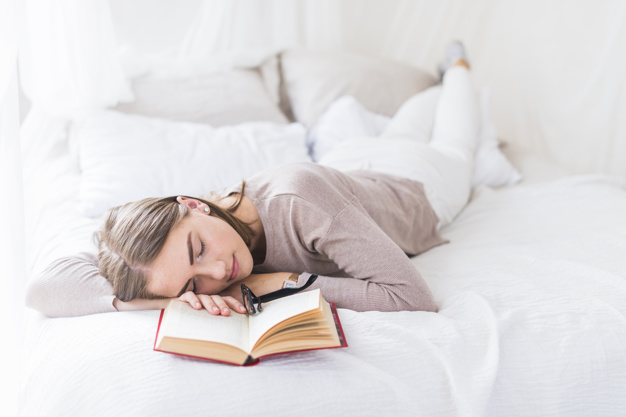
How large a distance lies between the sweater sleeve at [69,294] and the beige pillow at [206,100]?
999mm

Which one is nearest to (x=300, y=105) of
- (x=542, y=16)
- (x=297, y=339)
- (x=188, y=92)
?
(x=188, y=92)

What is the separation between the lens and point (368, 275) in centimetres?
111

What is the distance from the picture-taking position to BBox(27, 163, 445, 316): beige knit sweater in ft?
3.51

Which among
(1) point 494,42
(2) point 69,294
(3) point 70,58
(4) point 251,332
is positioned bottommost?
(2) point 69,294

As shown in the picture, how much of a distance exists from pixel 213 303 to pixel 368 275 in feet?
1.02

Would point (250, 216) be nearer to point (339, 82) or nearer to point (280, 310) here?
point (280, 310)

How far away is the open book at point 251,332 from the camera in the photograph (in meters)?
0.84

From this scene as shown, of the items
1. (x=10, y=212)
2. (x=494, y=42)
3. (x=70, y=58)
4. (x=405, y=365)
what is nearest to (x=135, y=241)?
(x=10, y=212)

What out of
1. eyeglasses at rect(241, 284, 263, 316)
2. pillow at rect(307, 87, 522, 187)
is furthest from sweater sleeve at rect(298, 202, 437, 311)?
pillow at rect(307, 87, 522, 187)

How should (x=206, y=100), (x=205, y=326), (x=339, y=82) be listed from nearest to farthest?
(x=205, y=326) < (x=206, y=100) < (x=339, y=82)

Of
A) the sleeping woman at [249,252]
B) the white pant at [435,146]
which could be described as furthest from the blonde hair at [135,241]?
the white pant at [435,146]

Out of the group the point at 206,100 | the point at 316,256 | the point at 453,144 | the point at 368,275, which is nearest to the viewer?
the point at 368,275

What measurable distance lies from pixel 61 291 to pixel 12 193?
0.21 metres

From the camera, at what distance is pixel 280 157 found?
185cm
